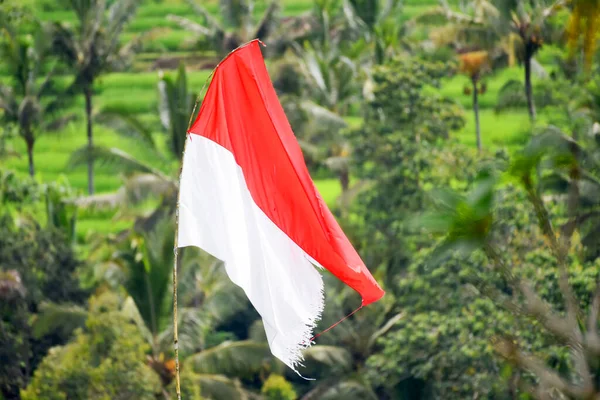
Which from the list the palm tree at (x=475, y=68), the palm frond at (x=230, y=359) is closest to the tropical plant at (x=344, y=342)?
the palm frond at (x=230, y=359)

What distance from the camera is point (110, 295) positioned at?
18500 millimetres

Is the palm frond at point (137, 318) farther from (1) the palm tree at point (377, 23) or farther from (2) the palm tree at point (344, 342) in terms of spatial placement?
(1) the palm tree at point (377, 23)

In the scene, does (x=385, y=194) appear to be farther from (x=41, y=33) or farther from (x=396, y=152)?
(x=41, y=33)

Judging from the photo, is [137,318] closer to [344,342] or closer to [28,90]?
[344,342]

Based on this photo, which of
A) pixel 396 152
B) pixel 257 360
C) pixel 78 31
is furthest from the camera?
pixel 78 31

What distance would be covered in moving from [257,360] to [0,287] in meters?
4.25

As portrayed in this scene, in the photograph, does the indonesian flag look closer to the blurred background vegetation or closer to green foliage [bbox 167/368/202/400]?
the blurred background vegetation

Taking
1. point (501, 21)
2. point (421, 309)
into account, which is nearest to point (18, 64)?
point (501, 21)

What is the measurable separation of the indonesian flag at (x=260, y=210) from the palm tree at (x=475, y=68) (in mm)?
19794

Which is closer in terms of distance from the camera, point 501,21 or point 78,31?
point 501,21

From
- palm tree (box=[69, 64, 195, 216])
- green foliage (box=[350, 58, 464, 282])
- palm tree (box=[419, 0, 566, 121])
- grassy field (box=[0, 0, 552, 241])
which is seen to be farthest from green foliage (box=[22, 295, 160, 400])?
grassy field (box=[0, 0, 552, 241])

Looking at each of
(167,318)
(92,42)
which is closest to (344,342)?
(167,318)

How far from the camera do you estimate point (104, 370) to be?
16469mm

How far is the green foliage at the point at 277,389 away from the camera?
19188 mm
